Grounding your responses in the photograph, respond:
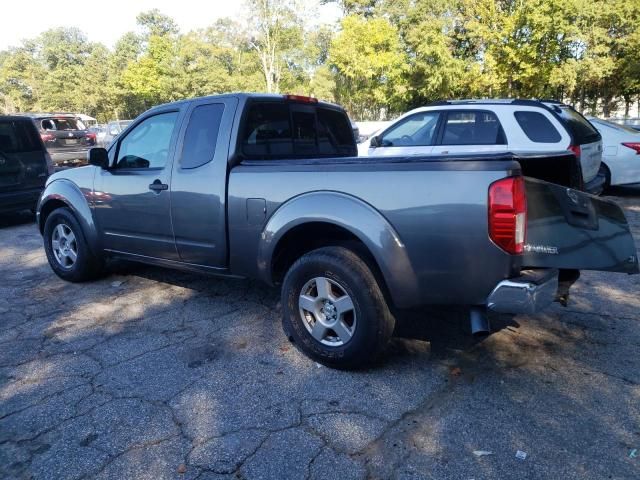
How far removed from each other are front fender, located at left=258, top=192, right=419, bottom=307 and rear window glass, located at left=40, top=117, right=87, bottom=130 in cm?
1443

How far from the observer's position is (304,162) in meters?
3.29

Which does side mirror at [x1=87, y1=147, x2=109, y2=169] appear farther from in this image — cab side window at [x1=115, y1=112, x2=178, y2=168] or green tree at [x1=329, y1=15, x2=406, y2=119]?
green tree at [x1=329, y1=15, x2=406, y2=119]

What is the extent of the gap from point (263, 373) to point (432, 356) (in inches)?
46.4

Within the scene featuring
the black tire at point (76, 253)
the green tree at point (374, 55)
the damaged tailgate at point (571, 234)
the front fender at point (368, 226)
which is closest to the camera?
the damaged tailgate at point (571, 234)

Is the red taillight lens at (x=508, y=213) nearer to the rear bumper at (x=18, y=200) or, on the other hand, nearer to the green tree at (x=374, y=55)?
the rear bumper at (x=18, y=200)

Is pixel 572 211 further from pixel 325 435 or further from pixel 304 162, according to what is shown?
pixel 325 435

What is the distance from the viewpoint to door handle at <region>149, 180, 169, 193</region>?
4.02 metres

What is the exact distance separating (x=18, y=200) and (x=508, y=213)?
848 cm

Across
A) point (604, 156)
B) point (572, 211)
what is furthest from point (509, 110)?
point (572, 211)

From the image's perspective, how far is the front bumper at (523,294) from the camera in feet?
8.29

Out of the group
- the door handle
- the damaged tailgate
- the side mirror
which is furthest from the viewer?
the side mirror

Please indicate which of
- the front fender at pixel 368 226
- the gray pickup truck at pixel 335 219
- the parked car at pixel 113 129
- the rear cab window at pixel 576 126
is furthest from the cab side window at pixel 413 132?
the parked car at pixel 113 129

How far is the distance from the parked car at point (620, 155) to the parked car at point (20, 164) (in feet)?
33.1

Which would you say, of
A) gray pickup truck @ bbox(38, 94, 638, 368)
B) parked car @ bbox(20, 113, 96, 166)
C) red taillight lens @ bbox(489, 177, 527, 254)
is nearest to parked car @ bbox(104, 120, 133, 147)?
parked car @ bbox(20, 113, 96, 166)
